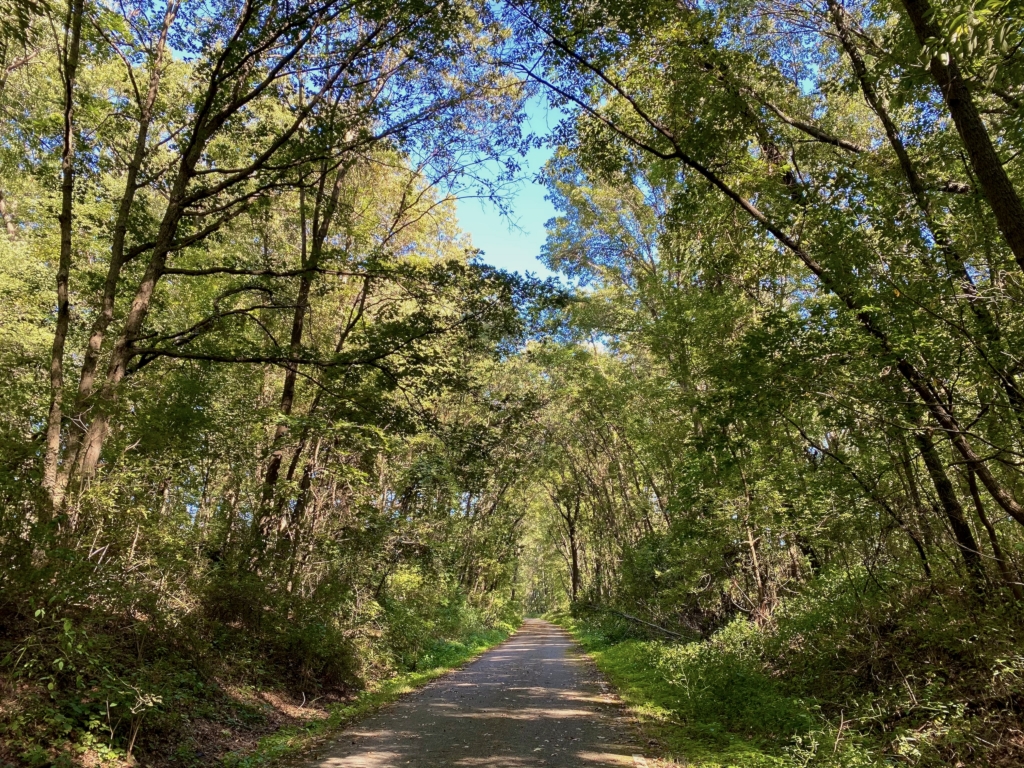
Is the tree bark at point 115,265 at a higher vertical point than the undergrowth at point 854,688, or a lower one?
higher

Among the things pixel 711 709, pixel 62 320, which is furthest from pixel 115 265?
pixel 711 709

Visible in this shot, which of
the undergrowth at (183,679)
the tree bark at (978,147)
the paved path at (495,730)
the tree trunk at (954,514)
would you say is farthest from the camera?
the tree trunk at (954,514)

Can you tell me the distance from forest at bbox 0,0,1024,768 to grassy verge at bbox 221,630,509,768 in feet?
0.35

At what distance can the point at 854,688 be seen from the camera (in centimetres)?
657

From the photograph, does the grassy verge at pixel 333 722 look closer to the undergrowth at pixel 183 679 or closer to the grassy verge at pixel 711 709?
the undergrowth at pixel 183 679

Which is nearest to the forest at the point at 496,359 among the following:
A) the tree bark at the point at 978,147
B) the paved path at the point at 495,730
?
the tree bark at the point at 978,147

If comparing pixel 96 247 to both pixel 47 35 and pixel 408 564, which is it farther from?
pixel 408 564

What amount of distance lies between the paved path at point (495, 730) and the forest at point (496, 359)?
2.35ft

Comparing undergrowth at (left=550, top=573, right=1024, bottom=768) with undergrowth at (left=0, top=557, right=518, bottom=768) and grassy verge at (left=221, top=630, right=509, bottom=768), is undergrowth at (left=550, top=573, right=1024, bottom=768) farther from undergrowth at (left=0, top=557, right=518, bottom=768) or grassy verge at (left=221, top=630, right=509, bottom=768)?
undergrowth at (left=0, top=557, right=518, bottom=768)

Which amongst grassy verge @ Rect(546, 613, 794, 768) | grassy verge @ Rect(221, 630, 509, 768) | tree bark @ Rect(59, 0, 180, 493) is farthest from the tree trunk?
tree bark @ Rect(59, 0, 180, 493)

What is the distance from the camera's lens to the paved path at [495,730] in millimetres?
5742

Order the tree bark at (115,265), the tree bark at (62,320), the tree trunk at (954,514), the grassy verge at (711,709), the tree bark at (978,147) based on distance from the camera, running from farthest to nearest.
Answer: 1. the tree bark at (115,265)
2. the tree trunk at (954,514)
3. the grassy verge at (711,709)
4. the tree bark at (62,320)
5. the tree bark at (978,147)

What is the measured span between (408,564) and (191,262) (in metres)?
9.40

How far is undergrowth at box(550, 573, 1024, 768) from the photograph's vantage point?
4.49m
